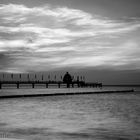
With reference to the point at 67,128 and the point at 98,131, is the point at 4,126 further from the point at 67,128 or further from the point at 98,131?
the point at 98,131

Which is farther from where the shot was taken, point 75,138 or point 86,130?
point 86,130

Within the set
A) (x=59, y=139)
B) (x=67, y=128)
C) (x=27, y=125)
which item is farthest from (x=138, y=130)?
(x=27, y=125)

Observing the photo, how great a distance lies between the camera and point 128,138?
17328 millimetres

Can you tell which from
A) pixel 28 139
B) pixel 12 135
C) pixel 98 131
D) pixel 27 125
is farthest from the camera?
pixel 27 125

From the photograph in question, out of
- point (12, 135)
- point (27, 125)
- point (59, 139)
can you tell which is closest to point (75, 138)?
point (59, 139)

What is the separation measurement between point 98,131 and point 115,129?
1662 mm

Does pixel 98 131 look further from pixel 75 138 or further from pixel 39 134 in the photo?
pixel 39 134

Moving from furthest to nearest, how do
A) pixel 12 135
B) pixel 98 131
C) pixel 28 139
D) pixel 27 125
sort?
1. pixel 27 125
2. pixel 98 131
3. pixel 12 135
4. pixel 28 139

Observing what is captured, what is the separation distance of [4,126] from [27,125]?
1869mm

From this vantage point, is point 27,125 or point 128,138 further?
point 27,125

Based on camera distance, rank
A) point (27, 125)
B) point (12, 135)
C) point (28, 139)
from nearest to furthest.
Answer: point (28, 139) < point (12, 135) < point (27, 125)

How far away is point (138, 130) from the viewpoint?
20531 millimetres

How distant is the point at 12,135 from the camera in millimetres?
17516

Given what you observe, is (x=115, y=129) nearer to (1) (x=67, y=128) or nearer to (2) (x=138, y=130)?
(2) (x=138, y=130)
